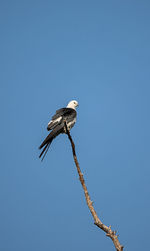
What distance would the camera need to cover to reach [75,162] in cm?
542

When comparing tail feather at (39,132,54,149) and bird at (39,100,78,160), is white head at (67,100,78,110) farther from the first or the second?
tail feather at (39,132,54,149)

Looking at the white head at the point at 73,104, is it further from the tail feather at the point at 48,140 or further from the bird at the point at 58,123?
the tail feather at the point at 48,140

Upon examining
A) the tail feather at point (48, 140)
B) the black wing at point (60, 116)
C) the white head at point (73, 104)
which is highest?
the white head at point (73, 104)

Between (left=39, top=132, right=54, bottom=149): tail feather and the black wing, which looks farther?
the black wing

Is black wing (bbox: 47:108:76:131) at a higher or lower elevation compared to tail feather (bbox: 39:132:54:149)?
higher

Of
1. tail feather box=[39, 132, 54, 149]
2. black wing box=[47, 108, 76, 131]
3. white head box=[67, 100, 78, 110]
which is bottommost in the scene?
tail feather box=[39, 132, 54, 149]

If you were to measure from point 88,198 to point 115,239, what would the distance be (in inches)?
29.9

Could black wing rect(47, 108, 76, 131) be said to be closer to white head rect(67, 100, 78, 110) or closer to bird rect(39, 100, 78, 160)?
bird rect(39, 100, 78, 160)

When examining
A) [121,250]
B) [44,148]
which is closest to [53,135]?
[44,148]

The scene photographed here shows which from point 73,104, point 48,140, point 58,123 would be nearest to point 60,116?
point 58,123

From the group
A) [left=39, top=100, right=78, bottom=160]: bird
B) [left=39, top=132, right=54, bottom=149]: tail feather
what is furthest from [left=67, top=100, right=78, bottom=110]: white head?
[left=39, top=132, right=54, bottom=149]: tail feather

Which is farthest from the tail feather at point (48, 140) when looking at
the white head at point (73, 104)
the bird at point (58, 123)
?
the white head at point (73, 104)

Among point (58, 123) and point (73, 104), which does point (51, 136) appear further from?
point (73, 104)

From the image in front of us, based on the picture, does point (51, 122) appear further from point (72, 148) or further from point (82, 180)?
point (82, 180)
